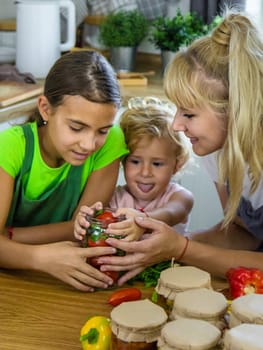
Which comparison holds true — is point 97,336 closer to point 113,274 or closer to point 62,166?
point 113,274

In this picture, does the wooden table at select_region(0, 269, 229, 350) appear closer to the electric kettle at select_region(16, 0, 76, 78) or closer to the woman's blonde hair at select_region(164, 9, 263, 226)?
the woman's blonde hair at select_region(164, 9, 263, 226)

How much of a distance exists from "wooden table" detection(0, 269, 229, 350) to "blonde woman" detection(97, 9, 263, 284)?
0.08 meters

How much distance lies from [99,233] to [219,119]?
0.36 metres

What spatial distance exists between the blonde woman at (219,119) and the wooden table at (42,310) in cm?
8

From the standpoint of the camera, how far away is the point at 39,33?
2910 millimetres

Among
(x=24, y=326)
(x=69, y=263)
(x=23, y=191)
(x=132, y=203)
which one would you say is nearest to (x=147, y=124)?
(x=132, y=203)

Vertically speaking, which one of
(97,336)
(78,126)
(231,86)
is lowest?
(97,336)

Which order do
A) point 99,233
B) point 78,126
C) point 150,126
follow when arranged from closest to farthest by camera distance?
point 99,233 < point 78,126 < point 150,126

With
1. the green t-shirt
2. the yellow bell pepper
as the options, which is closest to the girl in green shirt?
the green t-shirt

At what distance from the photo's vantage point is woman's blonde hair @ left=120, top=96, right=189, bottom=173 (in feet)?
6.31

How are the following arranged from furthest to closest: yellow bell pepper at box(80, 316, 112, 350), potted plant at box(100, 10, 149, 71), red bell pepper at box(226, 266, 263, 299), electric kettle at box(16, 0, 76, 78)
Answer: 1. potted plant at box(100, 10, 149, 71)
2. electric kettle at box(16, 0, 76, 78)
3. red bell pepper at box(226, 266, 263, 299)
4. yellow bell pepper at box(80, 316, 112, 350)

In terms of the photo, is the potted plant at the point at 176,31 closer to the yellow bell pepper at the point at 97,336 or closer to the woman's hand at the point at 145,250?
the woman's hand at the point at 145,250

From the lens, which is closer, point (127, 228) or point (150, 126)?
point (127, 228)

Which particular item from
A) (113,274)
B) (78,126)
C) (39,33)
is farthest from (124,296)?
(39,33)
